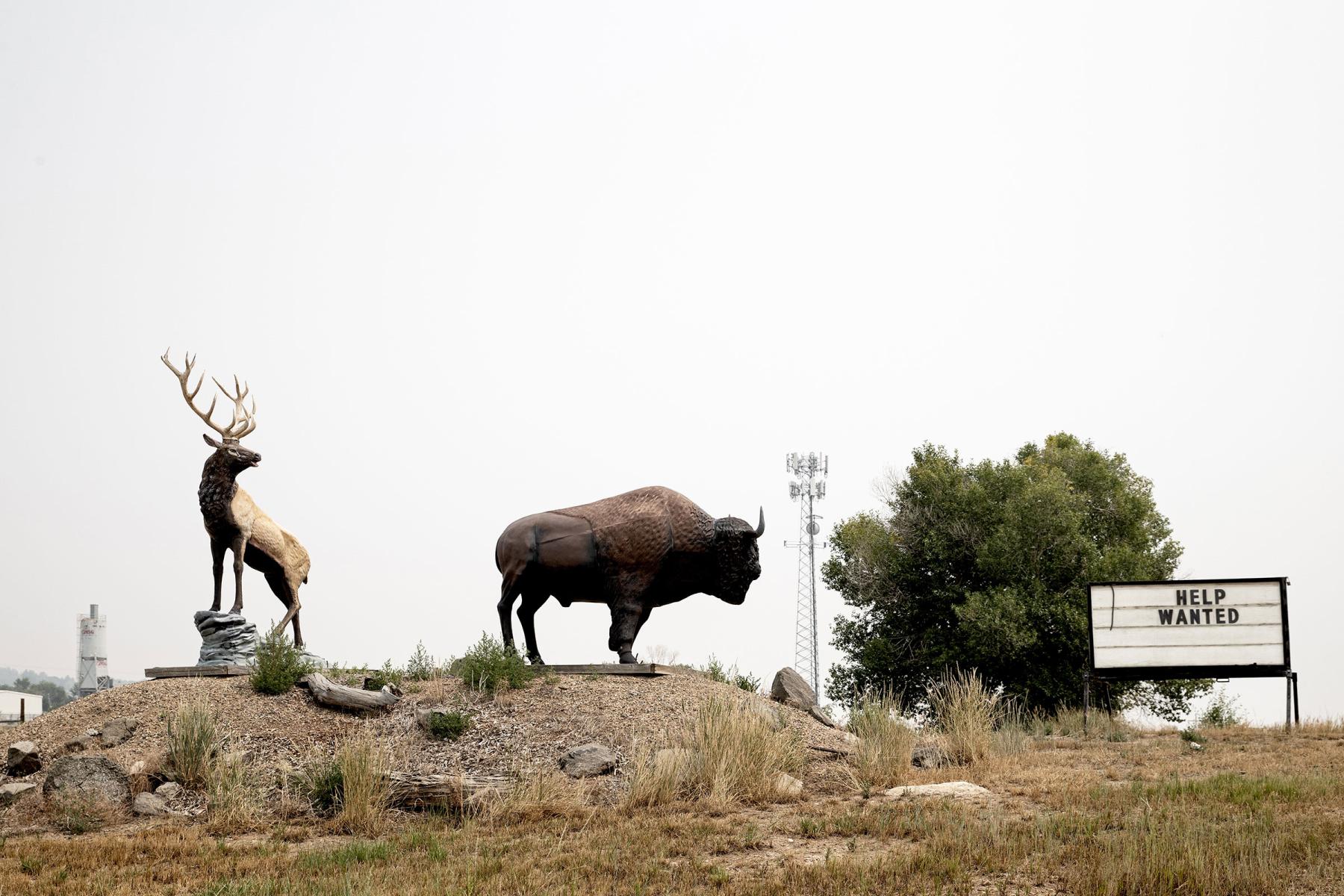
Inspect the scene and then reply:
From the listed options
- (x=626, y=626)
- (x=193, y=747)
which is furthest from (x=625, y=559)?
(x=193, y=747)

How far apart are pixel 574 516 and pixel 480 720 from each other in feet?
9.76

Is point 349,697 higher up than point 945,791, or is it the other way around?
point 349,697

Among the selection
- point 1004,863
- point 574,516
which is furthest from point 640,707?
point 1004,863

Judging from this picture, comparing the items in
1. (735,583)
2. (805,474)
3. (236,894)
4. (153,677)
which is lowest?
(236,894)

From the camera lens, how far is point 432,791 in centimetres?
1130

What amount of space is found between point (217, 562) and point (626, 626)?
6005 mm

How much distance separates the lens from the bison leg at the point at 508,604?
15.3m

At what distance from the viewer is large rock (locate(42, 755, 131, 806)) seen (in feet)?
39.2

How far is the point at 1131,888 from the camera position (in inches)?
312

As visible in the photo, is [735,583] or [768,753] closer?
[768,753]

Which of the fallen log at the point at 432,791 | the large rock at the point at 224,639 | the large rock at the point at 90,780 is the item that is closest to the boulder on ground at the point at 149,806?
the large rock at the point at 90,780

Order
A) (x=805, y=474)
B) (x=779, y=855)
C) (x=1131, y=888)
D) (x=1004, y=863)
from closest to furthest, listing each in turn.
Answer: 1. (x=1131, y=888)
2. (x=1004, y=863)
3. (x=779, y=855)
4. (x=805, y=474)

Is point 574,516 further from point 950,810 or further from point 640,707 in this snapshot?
point 950,810

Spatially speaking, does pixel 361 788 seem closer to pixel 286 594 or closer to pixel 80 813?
pixel 80 813
